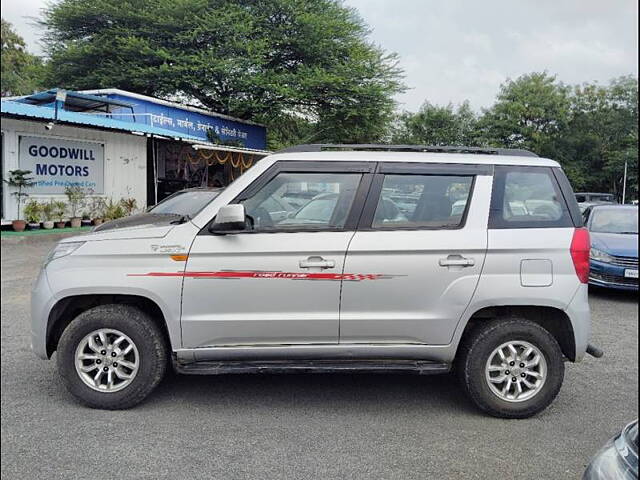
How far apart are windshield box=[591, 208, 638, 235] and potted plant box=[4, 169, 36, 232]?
41.1 ft

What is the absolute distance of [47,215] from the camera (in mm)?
13242

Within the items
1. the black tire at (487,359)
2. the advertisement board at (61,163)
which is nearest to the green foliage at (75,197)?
the advertisement board at (61,163)

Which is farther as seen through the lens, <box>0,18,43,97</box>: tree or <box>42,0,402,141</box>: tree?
<box>0,18,43,97</box>: tree

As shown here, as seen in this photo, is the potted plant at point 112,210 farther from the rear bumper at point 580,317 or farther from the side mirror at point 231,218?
the rear bumper at point 580,317

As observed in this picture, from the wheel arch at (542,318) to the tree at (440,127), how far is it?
2649 mm

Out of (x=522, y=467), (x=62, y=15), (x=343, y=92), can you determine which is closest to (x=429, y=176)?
(x=522, y=467)

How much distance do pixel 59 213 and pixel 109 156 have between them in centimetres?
271

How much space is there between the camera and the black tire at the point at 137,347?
12.0 ft

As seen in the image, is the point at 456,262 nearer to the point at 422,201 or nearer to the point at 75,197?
the point at 422,201

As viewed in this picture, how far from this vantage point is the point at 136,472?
2.93 metres

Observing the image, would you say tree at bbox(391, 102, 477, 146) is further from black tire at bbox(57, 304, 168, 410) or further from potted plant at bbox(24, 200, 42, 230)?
potted plant at bbox(24, 200, 42, 230)

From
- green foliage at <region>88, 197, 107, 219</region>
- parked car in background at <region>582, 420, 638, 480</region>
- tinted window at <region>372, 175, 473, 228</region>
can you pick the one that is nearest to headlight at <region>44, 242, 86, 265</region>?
tinted window at <region>372, 175, 473, 228</region>

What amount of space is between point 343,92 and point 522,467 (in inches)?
957

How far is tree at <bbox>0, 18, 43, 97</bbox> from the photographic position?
34353 mm
